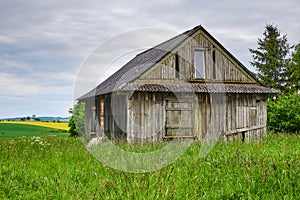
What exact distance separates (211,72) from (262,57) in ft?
70.6

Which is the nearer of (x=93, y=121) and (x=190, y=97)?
(x=190, y=97)

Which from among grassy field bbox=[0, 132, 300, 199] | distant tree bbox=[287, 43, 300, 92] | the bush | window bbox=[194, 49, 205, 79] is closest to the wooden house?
window bbox=[194, 49, 205, 79]

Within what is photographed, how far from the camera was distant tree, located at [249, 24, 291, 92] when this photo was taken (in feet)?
120

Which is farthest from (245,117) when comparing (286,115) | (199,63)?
(286,115)

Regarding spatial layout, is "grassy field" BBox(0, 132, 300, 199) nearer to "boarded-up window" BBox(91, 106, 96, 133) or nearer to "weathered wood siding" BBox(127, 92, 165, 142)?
"weathered wood siding" BBox(127, 92, 165, 142)

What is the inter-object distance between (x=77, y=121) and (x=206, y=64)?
1347cm

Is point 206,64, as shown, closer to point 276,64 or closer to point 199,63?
point 199,63

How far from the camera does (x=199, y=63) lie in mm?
18266

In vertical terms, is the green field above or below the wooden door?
below

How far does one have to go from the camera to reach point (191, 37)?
59.2ft

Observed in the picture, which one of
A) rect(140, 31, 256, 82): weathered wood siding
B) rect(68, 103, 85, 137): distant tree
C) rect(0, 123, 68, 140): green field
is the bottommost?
rect(0, 123, 68, 140): green field

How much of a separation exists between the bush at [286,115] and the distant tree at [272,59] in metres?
12.9

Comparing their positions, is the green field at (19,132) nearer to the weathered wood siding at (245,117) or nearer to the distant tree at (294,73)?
the weathered wood siding at (245,117)

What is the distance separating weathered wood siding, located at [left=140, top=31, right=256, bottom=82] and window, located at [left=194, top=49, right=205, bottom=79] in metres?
0.15
